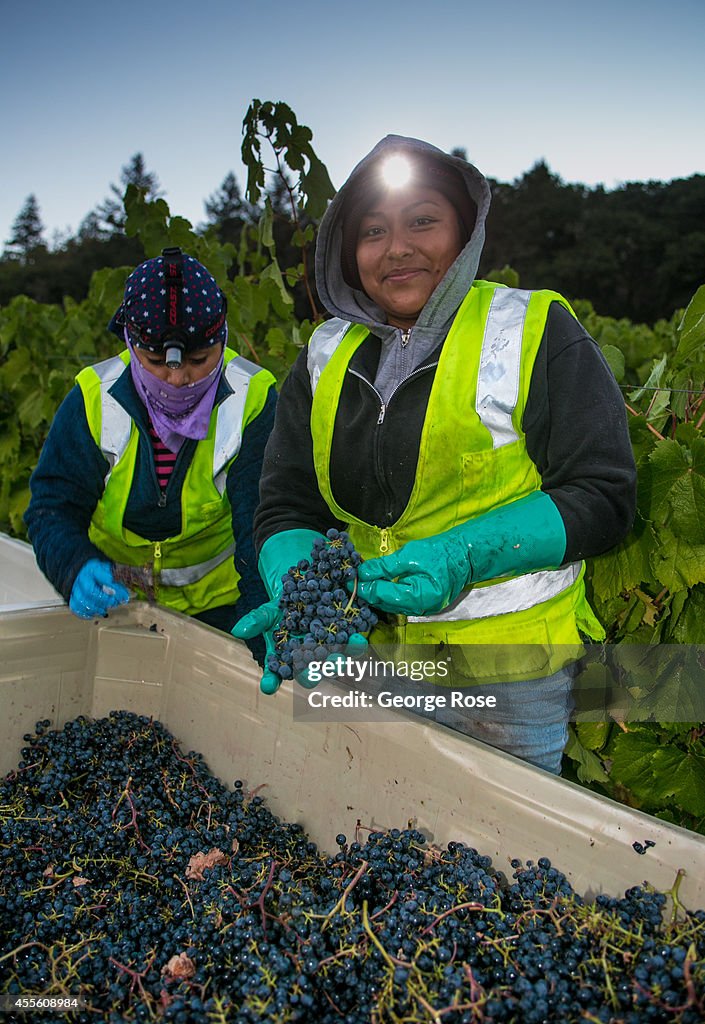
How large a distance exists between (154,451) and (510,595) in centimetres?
130

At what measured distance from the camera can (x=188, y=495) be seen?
105 inches

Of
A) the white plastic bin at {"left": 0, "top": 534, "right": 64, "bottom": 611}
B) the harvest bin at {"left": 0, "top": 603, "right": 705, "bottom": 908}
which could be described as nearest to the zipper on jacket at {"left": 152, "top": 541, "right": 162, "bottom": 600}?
the harvest bin at {"left": 0, "top": 603, "right": 705, "bottom": 908}

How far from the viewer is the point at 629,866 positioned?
1526mm

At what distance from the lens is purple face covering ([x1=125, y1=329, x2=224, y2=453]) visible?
8.45ft

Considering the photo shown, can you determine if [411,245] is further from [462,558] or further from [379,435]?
[462,558]

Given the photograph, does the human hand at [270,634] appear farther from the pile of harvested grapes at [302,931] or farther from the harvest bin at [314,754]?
the pile of harvested grapes at [302,931]

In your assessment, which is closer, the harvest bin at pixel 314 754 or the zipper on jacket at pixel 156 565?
the harvest bin at pixel 314 754

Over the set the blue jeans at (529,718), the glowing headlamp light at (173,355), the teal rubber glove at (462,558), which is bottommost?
the blue jeans at (529,718)

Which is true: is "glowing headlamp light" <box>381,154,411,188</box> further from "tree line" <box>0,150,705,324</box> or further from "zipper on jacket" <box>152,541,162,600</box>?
"tree line" <box>0,150,705,324</box>

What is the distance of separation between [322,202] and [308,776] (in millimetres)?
2229

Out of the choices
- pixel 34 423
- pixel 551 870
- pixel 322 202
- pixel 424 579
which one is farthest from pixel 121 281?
pixel 551 870

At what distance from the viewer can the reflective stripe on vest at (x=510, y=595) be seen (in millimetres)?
2010

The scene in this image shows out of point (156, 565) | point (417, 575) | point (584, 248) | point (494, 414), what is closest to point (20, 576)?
point (156, 565)

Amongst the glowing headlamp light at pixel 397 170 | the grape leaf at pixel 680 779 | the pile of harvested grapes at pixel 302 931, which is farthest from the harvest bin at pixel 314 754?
the glowing headlamp light at pixel 397 170
